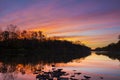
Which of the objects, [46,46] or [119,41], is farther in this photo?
[119,41]

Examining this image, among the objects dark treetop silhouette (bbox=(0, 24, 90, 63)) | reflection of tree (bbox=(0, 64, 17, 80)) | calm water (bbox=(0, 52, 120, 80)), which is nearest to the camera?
calm water (bbox=(0, 52, 120, 80))

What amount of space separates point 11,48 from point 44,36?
42756 millimetres

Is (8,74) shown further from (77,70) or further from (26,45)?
(26,45)

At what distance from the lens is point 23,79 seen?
2366cm

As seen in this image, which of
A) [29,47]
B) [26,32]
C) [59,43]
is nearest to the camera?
[29,47]

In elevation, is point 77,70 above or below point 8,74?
below

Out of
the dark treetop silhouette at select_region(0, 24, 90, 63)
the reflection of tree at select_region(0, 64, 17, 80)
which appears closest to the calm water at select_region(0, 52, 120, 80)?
the reflection of tree at select_region(0, 64, 17, 80)

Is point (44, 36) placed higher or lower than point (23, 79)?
higher

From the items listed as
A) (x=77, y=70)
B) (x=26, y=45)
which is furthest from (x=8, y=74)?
(x=26, y=45)

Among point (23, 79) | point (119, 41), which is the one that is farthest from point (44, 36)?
point (23, 79)

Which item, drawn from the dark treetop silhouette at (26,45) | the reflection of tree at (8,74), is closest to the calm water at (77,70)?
the reflection of tree at (8,74)

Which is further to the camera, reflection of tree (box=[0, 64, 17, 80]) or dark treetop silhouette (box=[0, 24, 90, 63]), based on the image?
dark treetop silhouette (box=[0, 24, 90, 63])

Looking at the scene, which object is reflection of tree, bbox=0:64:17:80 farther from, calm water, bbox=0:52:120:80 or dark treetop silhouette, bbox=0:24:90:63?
dark treetop silhouette, bbox=0:24:90:63

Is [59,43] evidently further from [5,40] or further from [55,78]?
[55,78]
